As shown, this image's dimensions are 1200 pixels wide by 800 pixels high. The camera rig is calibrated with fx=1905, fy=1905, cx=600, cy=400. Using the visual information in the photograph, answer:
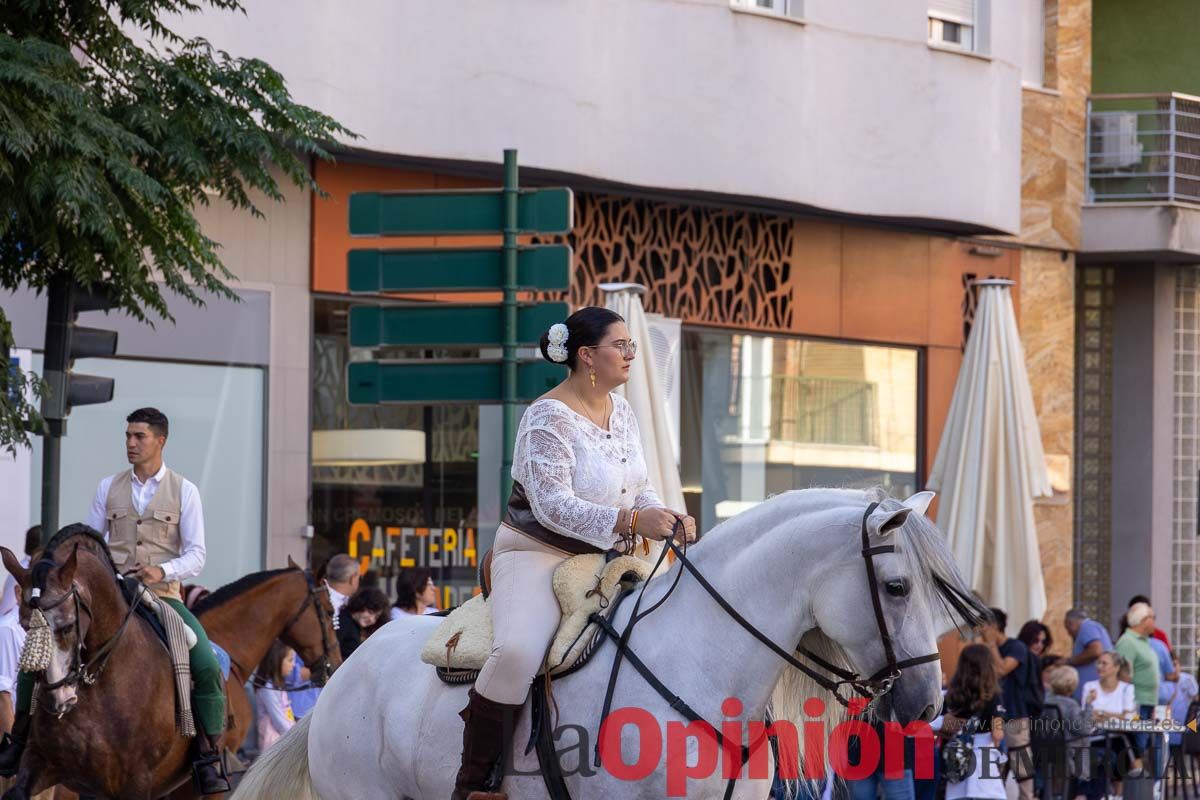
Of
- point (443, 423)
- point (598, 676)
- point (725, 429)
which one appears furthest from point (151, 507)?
point (725, 429)

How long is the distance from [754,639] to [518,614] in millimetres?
879

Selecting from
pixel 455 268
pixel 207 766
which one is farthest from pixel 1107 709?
pixel 207 766

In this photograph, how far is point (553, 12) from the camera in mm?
17812

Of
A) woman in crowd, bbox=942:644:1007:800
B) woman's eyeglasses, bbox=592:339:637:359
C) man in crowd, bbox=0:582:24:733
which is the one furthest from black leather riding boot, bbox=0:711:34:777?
woman in crowd, bbox=942:644:1007:800

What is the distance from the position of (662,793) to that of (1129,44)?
22.2 m

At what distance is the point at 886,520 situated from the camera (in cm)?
603

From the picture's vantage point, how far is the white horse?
6066 millimetres

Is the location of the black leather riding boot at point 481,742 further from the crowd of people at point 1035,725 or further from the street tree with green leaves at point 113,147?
the crowd of people at point 1035,725

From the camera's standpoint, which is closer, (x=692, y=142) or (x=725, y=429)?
(x=692, y=142)

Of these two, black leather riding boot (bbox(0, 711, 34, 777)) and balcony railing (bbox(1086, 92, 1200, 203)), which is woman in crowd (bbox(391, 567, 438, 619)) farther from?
balcony railing (bbox(1086, 92, 1200, 203))

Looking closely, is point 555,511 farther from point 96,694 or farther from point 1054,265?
point 1054,265

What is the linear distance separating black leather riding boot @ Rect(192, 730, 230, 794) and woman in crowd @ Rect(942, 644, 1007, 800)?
5265 mm

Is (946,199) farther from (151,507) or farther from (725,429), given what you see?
(151,507)

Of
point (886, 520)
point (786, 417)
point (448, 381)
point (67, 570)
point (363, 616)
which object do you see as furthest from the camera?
point (786, 417)
